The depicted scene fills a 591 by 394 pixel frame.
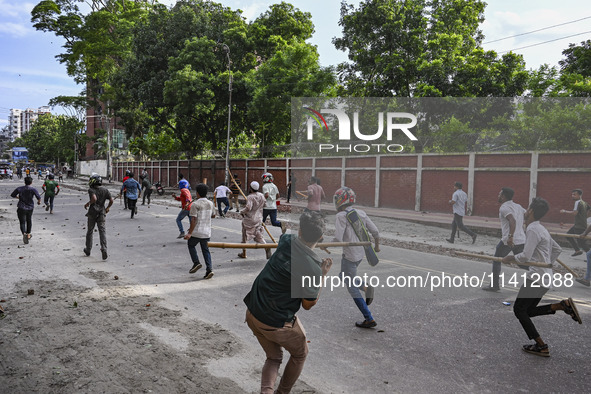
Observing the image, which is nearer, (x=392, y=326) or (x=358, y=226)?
(x=358, y=226)

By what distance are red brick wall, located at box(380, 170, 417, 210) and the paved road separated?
A: 11253mm

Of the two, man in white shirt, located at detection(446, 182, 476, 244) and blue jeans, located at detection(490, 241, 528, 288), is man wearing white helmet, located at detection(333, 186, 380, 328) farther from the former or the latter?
man in white shirt, located at detection(446, 182, 476, 244)

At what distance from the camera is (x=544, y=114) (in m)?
19.3

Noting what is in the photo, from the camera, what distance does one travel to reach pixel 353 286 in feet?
17.5

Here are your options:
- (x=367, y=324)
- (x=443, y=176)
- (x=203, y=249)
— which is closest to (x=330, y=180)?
(x=443, y=176)

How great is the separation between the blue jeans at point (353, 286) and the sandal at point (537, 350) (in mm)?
1719

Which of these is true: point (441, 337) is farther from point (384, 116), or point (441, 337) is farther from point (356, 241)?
point (384, 116)

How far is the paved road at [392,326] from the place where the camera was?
163 inches

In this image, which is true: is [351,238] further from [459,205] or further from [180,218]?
[459,205]

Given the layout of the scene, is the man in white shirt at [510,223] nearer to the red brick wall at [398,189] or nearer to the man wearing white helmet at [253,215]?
the man wearing white helmet at [253,215]

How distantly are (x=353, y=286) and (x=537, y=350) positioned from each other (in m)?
2.06

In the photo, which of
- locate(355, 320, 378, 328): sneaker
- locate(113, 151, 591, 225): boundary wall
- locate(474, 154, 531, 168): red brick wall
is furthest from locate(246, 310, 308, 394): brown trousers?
locate(474, 154, 531, 168): red brick wall

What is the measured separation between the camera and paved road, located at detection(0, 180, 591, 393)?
4.14 metres

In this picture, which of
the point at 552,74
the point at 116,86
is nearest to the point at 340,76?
the point at 552,74
